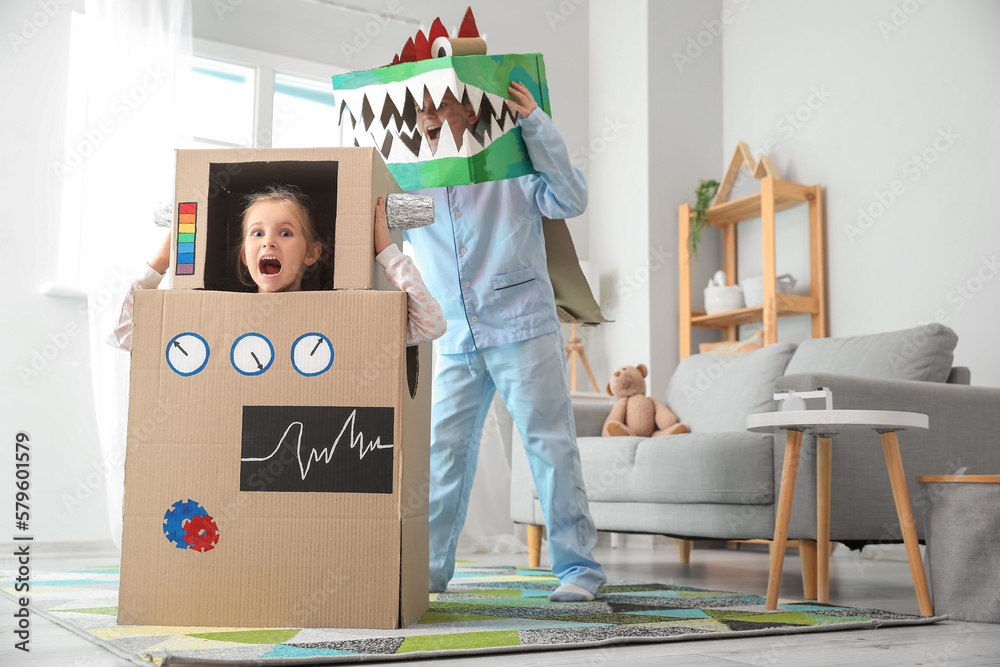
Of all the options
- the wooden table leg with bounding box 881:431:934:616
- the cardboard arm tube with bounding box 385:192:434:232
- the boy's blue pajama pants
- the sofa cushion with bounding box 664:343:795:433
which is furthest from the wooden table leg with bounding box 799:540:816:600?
the cardboard arm tube with bounding box 385:192:434:232

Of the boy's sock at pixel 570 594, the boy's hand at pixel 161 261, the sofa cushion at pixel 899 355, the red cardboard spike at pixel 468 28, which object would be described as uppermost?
the red cardboard spike at pixel 468 28

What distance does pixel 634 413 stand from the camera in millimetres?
2943

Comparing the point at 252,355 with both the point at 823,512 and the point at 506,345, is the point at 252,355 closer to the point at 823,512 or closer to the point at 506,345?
the point at 506,345

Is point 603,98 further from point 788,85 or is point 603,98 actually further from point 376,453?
point 376,453

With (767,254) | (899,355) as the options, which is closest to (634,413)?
(899,355)

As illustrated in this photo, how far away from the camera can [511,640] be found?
1250 mm

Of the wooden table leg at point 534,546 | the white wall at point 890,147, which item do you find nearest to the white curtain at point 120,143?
the wooden table leg at point 534,546

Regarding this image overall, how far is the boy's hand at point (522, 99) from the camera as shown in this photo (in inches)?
66.3

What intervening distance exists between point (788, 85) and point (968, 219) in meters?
1.07

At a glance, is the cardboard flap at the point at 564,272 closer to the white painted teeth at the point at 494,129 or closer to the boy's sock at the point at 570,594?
the white painted teeth at the point at 494,129

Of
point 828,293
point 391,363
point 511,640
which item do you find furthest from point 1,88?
point 828,293

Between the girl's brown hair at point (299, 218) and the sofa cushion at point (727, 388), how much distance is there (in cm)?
156

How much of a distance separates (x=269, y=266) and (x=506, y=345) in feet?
1.86

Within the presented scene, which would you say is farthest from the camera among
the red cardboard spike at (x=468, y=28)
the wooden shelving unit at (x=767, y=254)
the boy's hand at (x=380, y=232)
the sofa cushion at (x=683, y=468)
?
the wooden shelving unit at (x=767, y=254)
